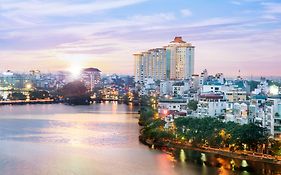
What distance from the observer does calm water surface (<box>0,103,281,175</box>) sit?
6930mm

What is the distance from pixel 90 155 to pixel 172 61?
67.0 ft

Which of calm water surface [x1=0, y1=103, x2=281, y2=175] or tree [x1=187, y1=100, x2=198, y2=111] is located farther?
tree [x1=187, y1=100, x2=198, y2=111]

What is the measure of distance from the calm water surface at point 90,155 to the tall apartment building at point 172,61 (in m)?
15.9

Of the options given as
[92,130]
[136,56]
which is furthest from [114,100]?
[92,130]

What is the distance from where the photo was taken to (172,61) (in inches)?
1112

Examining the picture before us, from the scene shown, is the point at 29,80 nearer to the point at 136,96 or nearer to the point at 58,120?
the point at 136,96

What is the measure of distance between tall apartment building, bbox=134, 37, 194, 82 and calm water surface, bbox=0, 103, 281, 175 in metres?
15.9

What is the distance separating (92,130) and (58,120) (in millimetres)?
2556

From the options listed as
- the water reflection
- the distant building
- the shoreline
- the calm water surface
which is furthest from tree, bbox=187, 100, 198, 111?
the distant building

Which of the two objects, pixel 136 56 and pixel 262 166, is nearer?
pixel 262 166

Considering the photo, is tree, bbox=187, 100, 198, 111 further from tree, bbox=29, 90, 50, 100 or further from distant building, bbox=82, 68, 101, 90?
distant building, bbox=82, 68, 101, 90

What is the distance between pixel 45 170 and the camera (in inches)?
273

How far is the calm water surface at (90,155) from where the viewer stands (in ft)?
22.7

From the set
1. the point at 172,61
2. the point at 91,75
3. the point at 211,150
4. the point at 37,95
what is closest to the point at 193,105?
the point at 211,150
